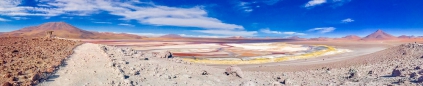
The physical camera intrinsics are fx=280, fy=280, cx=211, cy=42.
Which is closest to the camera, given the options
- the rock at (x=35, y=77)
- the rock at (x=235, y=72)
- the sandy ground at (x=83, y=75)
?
the rock at (x=35, y=77)

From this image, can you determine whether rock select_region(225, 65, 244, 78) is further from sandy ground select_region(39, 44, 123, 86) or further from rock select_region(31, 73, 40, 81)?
rock select_region(31, 73, 40, 81)

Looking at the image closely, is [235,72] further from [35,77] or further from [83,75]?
[35,77]

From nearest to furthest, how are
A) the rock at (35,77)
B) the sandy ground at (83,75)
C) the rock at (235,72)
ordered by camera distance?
1. the rock at (35,77)
2. the sandy ground at (83,75)
3. the rock at (235,72)

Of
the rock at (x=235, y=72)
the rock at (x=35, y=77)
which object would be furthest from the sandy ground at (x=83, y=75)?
the rock at (x=235, y=72)

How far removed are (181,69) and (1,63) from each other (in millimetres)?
7732

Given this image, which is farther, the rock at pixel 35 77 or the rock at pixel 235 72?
the rock at pixel 235 72

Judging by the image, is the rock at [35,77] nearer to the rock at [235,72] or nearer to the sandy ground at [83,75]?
the sandy ground at [83,75]

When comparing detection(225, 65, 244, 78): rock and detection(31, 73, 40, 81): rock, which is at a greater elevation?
detection(31, 73, 40, 81): rock

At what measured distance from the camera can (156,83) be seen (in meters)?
11.1

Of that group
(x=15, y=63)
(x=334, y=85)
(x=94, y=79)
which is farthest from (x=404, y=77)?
(x=15, y=63)

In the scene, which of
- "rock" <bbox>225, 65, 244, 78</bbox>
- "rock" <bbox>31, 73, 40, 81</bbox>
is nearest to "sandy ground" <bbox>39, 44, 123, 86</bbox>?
"rock" <bbox>31, 73, 40, 81</bbox>

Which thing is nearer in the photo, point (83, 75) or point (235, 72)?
point (83, 75)

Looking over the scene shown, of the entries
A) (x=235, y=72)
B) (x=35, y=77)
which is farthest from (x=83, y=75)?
(x=235, y=72)

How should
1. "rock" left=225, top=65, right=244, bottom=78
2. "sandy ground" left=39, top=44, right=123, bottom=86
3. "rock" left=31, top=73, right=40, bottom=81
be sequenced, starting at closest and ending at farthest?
"rock" left=31, top=73, right=40, bottom=81
"sandy ground" left=39, top=44, right=123, bottom=86
"rock" left=225, top=65, right=244, bottom=78
